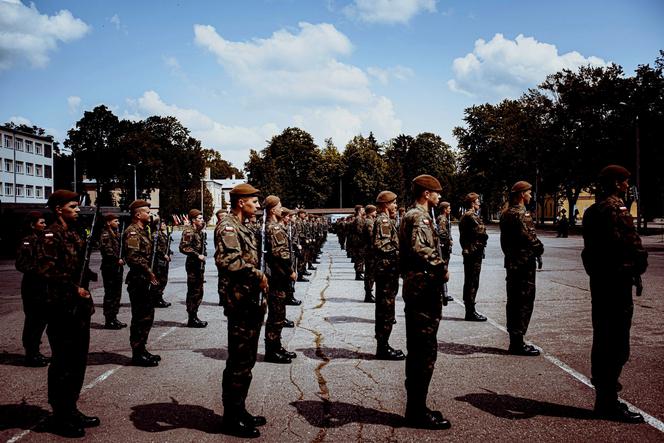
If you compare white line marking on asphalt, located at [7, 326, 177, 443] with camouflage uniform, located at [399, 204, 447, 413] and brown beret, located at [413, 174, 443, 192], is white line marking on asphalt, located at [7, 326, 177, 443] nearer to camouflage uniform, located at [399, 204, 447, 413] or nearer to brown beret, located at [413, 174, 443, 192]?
camouflage uniform, located at [399, 204, 447, 413]

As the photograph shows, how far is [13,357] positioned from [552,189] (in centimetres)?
5672

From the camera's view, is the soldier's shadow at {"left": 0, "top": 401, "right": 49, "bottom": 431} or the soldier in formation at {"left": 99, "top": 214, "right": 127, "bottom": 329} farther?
the soldier in formation at {"left": 99, "top": 214, "right": 127, "bottom": 329}

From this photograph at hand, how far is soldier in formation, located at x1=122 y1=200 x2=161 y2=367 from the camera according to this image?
6.80m

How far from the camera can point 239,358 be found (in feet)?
15.1

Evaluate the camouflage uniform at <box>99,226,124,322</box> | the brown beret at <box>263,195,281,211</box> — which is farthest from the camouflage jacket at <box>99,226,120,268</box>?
the brown beret at <box>263,195,281,211</box>

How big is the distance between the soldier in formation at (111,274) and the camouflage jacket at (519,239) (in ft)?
19.7

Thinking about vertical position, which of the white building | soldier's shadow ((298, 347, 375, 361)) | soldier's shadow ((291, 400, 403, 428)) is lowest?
soldier's shadow ((298, 347, 375, 361))

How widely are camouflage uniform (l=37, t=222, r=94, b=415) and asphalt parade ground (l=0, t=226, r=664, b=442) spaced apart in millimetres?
375

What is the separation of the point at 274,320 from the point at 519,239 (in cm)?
327

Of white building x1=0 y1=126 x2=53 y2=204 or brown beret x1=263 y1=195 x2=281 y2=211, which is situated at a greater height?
white building x1=0 y1=126 x2=53 y2=204

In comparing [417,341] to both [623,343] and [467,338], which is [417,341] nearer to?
[623,343]

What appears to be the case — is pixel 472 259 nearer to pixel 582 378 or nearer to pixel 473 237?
pixel 473 237

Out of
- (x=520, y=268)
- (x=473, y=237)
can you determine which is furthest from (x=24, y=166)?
(x=520, y=268)

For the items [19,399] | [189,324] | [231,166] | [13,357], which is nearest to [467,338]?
[189,324]
